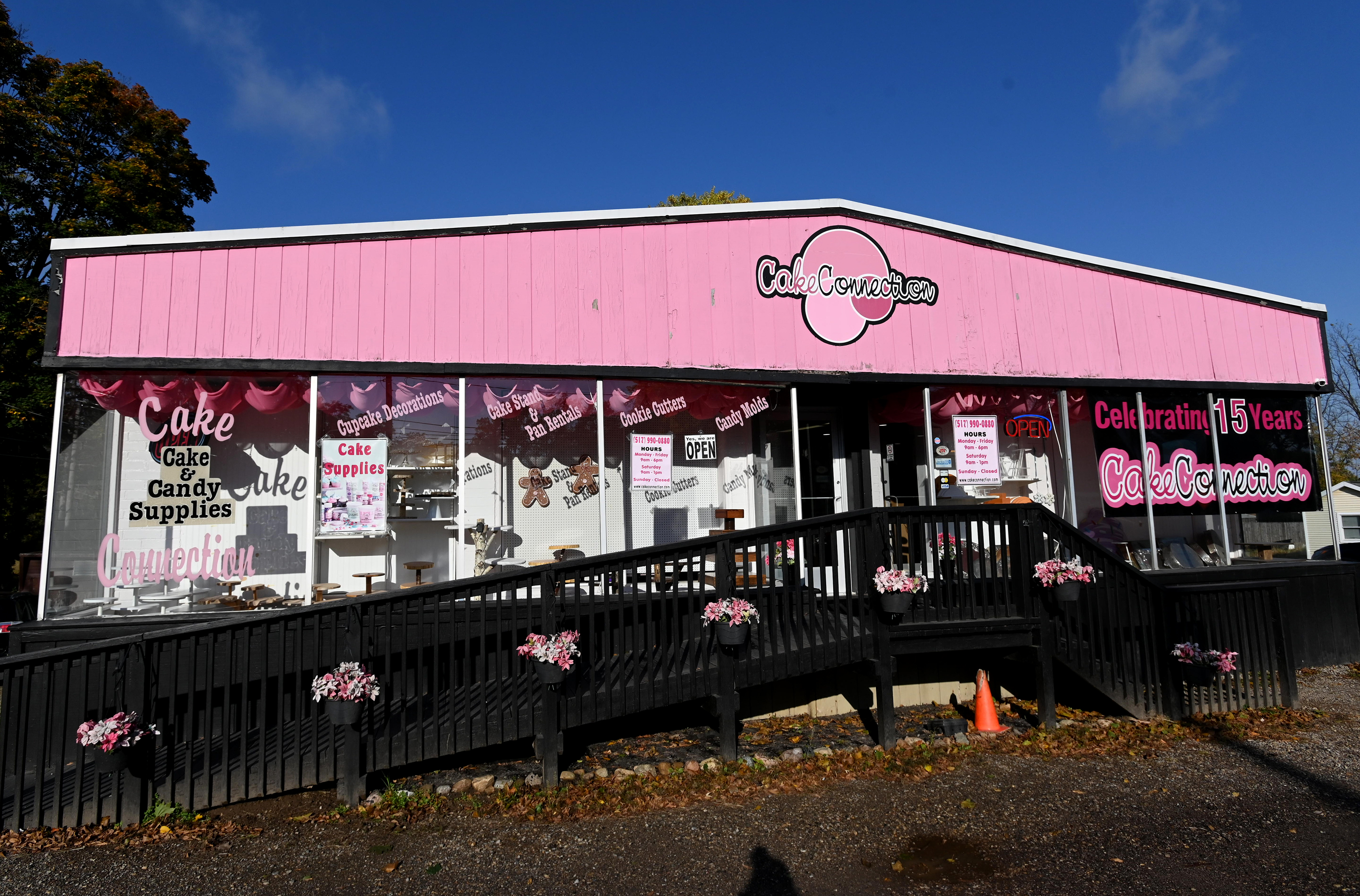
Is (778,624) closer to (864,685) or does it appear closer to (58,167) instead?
(864,685)

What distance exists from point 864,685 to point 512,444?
14.9 feet

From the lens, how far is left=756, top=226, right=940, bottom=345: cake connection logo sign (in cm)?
859

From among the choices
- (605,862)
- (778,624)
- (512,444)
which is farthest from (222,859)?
(512,444)

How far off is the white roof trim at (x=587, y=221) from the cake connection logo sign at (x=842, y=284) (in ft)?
1.43

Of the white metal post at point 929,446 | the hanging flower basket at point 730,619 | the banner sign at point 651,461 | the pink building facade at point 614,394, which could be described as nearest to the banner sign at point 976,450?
the pink building facade at point 614,394

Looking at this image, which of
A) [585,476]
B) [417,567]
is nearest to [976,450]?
[585,476]

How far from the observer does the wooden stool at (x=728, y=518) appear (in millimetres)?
8602

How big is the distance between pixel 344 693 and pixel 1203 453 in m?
10.7

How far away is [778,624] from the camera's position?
6.21 m

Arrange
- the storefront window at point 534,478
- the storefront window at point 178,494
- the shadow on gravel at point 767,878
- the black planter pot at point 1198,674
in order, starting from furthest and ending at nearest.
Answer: the storefront window at point 534,478
the storefront window at point 178,494
the black planter pot at point 1198,674
the shadow on gravel at point 767,878

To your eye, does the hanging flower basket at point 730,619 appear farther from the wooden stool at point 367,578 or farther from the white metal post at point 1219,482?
the white metal post at point 1219,482

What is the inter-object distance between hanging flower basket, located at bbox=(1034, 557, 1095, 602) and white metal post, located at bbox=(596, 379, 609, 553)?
13.9 ft

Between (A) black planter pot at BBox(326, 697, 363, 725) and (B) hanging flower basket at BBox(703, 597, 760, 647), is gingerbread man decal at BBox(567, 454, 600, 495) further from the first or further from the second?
(A) black planter pot at BBox(326, 697, 363, 725)

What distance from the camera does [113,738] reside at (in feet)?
14.7
